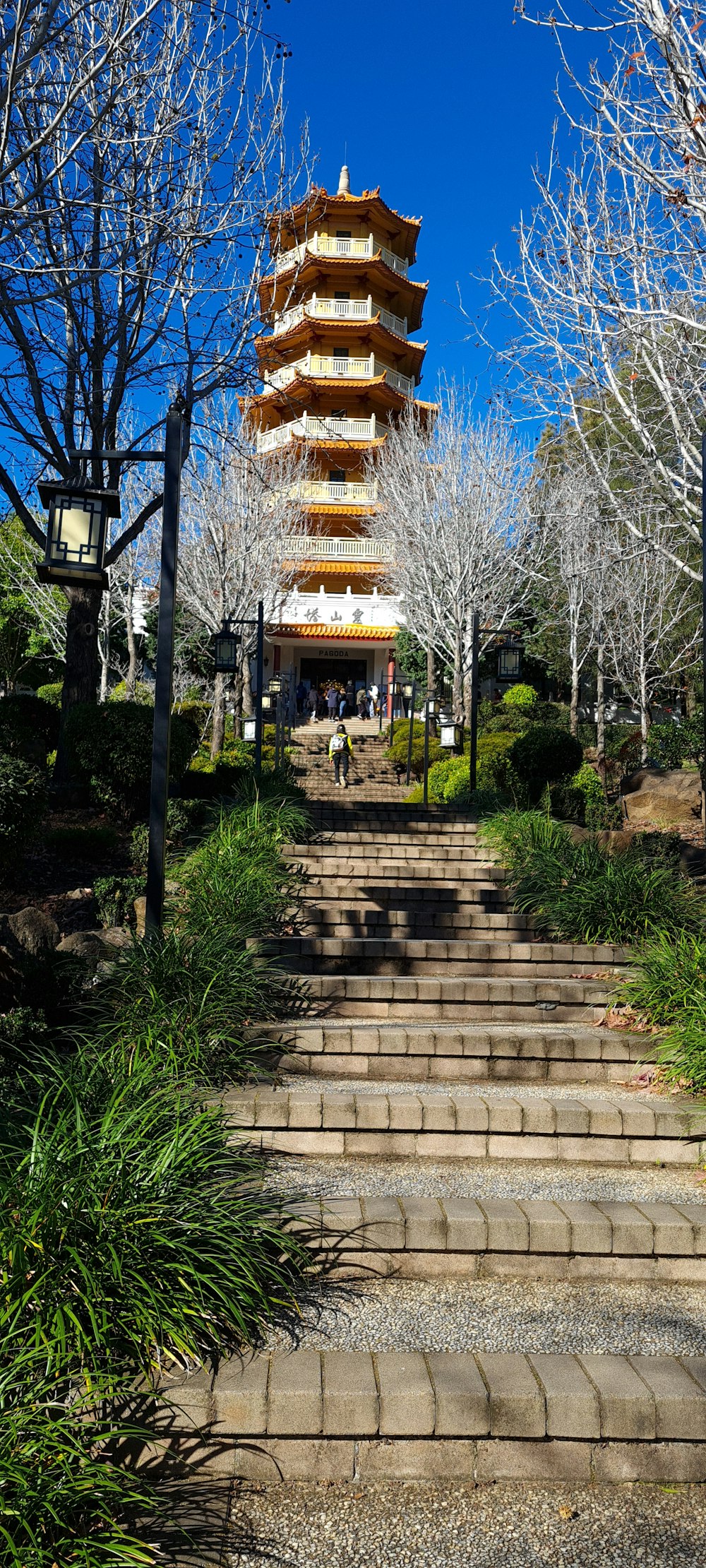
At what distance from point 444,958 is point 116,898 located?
2.81 meters

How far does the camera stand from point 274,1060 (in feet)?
16.6

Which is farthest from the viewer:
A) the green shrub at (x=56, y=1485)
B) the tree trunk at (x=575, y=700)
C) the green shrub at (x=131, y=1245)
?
the tree trunk at (x=575, y=700)

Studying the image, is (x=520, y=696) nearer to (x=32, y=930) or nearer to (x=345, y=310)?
(x=345, y=310)

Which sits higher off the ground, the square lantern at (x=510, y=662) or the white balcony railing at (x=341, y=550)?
the white balcony railing at (x=341, y=550)

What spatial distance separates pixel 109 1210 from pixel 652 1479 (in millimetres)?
1606

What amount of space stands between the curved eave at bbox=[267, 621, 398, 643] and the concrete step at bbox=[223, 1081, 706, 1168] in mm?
33198

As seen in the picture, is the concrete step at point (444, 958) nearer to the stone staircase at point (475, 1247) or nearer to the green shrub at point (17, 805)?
the stone staircase at point (475, 1247)

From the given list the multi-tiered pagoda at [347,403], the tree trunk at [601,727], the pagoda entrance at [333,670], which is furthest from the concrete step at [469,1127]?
the pagoda entrance at [333,670]

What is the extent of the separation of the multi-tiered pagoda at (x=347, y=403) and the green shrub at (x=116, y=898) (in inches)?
1065

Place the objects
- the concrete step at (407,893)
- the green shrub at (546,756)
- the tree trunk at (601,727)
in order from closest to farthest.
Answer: the concrete step at (407,893) → the green shrub at (546,756) → the tree trunk at (601,727)

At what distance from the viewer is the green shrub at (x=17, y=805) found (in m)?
7.52

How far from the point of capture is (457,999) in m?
6.23

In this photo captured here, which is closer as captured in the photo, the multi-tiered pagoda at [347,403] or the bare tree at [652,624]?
the bare tree at [652,624]

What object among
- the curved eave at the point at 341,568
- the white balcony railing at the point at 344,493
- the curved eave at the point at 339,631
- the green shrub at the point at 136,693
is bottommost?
the green shrub at the point at 136,693
